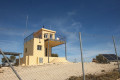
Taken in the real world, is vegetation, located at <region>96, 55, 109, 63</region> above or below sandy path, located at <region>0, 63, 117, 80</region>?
above

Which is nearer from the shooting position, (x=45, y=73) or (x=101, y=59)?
(x=45, y=73)

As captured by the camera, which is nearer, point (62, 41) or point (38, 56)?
point (38, 56)

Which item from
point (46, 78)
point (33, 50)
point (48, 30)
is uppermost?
point (48, 30)

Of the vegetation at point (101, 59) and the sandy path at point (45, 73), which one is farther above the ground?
the vegetation at point (101, 59)

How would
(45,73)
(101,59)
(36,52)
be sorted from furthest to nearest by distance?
(36,52) → (101,59) → (45,73)

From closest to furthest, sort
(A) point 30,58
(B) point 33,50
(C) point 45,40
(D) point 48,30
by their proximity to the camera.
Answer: (A) point 30,58 < (B) point 33,50 < (C) point 45,40 < (D) point 48,30

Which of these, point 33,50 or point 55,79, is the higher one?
point 33,50

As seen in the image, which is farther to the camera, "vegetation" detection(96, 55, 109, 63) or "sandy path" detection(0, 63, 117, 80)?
"vegetation" detection(96, 55, 109, 63)

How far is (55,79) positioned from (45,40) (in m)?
14.5

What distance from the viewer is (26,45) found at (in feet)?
71.7

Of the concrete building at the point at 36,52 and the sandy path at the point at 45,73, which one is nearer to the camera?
the sandy path at the point at 45,73

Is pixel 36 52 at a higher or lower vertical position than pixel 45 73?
higher

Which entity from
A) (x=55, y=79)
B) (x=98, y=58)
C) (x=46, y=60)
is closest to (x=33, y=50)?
(x=46, y=60)

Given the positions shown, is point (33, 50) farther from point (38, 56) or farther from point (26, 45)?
point (26, 45)
